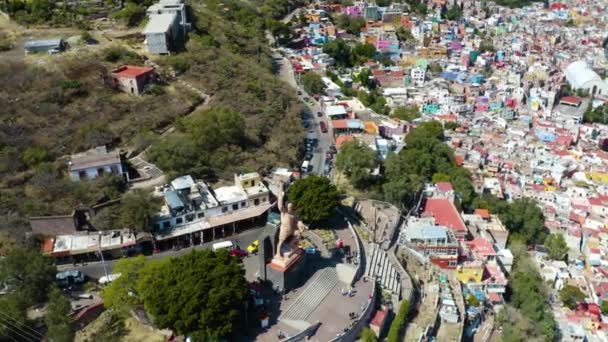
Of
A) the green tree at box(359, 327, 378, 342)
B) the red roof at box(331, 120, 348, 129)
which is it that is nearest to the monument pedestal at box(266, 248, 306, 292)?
the green tree at box(359, 327, 378, 342)

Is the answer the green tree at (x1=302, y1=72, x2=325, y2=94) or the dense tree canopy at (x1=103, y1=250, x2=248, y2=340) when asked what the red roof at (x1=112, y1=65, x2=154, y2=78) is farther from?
the dense tree canopy at (x1=103, y1=250, x2=248, y2=340)

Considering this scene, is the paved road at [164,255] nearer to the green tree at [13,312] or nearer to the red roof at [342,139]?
the green tree at [13,312]

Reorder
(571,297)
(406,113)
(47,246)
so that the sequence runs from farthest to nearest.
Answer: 1. (406,113)
2. (571,297)
3. (47,246)

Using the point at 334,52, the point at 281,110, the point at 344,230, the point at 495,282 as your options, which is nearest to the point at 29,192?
the point at 344,230

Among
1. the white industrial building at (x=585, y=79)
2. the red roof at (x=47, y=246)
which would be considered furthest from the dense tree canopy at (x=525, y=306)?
the white industrial building at (x=585, y=79)

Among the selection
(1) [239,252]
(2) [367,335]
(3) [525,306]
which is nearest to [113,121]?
(1) [239,252]

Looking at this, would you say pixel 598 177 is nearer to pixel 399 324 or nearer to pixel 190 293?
pixel 399 324

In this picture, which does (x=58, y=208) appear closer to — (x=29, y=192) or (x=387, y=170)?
(x=29, y=192)
